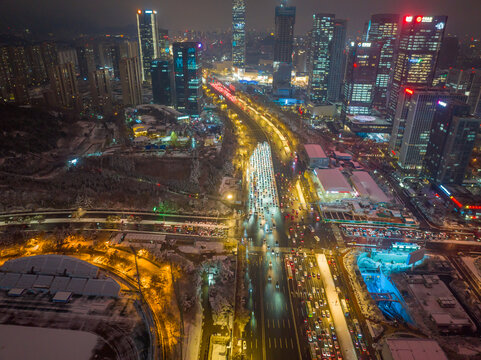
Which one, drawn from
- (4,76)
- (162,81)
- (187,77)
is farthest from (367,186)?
(4,76)

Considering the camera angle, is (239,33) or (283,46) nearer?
(283,46)

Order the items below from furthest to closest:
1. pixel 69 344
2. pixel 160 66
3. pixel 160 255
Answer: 1. pixel 160 66
2. pixel 160 255
3. pixel 69 344

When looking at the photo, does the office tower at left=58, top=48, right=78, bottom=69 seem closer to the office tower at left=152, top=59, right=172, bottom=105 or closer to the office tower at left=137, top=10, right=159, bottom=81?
the office tower at left=137, top=10, right=159, bottom=81

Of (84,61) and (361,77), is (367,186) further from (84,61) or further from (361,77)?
(84,61)

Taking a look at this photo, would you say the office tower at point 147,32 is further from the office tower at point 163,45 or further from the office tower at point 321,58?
the office tower at point 321,58

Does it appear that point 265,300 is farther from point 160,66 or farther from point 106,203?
point 160,66

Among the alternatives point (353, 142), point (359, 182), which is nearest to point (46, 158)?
point (359, 182)

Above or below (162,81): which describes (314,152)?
below
